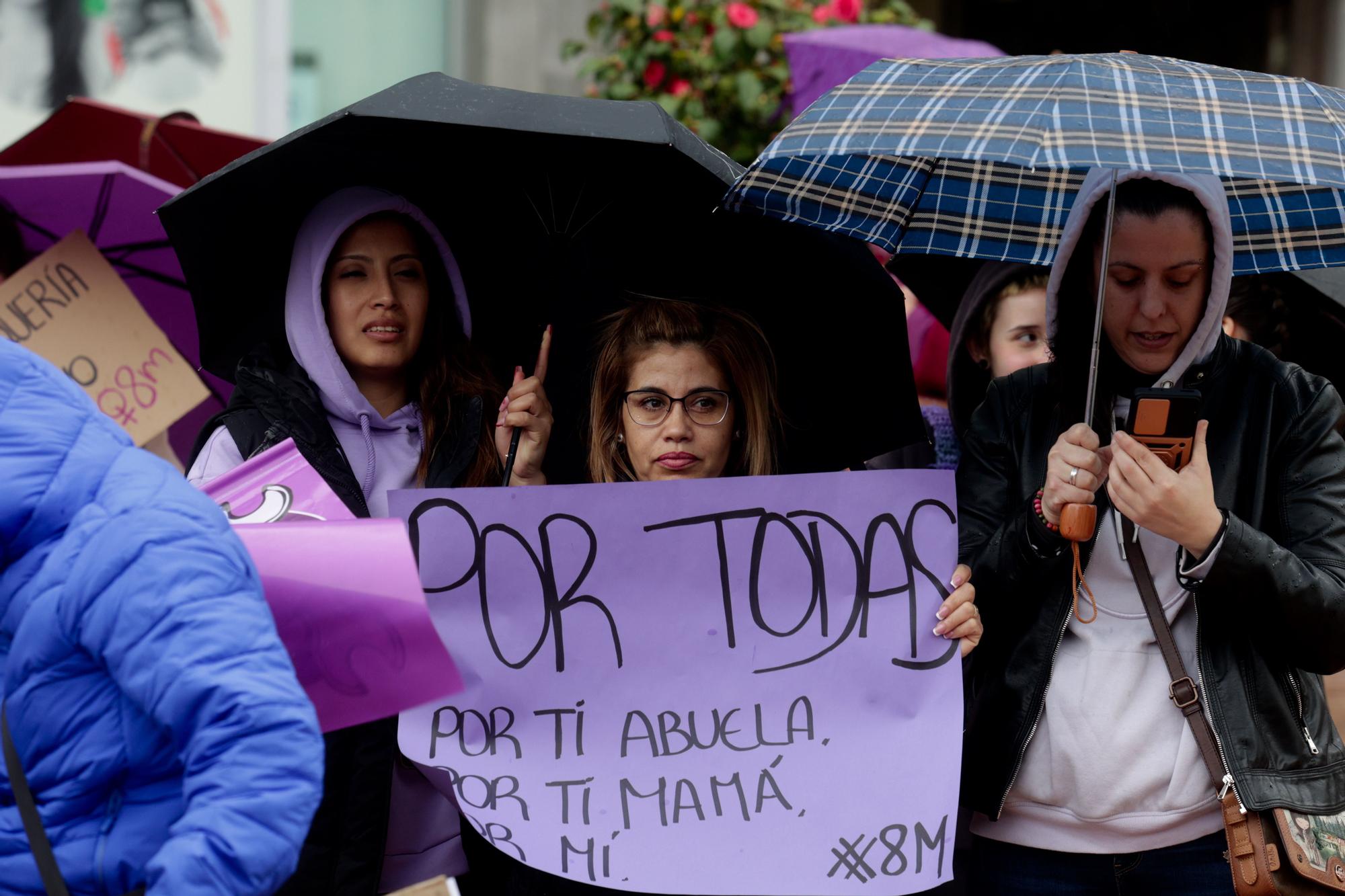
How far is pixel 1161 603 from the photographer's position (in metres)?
2.41

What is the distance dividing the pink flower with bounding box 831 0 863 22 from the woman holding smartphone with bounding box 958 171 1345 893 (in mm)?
4103

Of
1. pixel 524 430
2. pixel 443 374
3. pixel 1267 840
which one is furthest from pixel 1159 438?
pixel 443 374

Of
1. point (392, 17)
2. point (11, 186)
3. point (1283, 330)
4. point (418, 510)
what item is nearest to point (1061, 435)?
point (418, 510)

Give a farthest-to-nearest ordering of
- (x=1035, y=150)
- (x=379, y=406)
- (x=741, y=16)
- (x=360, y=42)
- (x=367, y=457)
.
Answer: (x=360, y=42) → (x=741, y=16) → (x=379, y=406) → (x=367, y=457) → (x=1035, y=150)

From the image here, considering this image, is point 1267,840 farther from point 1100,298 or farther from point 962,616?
point 1100,298

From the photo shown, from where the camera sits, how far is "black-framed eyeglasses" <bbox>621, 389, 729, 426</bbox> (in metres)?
2.80


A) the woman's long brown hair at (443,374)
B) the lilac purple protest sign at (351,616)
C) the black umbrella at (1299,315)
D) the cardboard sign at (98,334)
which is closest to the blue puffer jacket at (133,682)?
the lilac purple protest sign at (351,616)

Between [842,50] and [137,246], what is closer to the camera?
[137,246]

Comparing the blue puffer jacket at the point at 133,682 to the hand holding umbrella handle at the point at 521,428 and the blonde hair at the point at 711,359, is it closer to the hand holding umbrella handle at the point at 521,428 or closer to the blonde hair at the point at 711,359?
the hand holding umbrella handle at the point at 521,428

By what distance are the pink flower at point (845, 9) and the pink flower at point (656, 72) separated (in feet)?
2.45

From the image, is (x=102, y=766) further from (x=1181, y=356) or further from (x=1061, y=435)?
(x=1181, y=356)

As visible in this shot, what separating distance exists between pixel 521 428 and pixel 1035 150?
1132 mm

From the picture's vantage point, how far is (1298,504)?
2.38 metres

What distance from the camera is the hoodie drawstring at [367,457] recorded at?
108 inches
